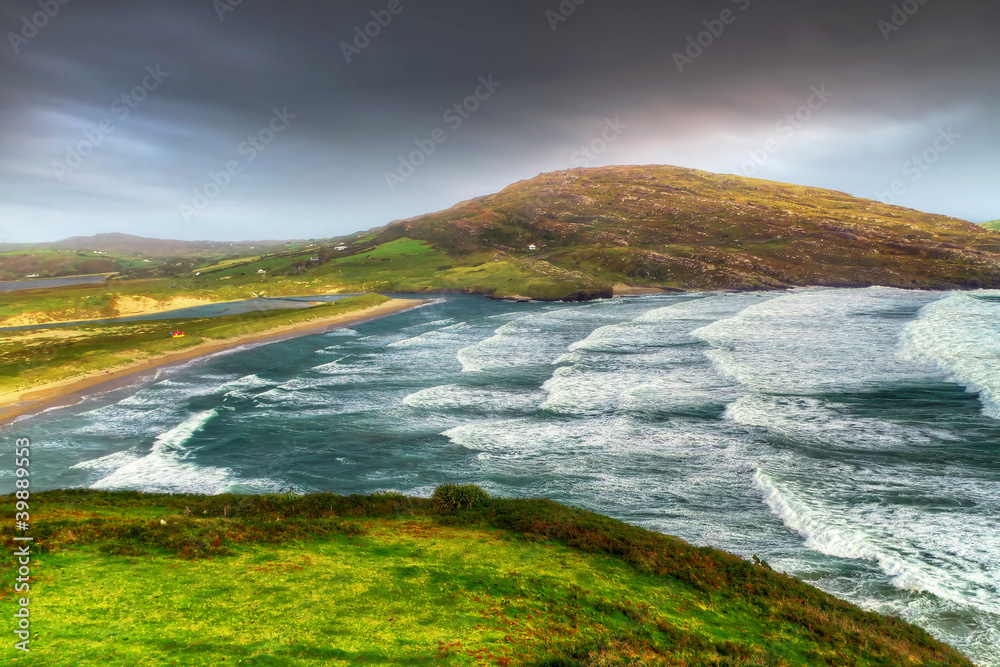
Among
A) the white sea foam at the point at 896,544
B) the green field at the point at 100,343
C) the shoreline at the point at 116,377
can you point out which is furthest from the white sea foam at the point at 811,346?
the green field at the point at 100,343

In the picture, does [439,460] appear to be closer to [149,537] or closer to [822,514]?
[149,537]

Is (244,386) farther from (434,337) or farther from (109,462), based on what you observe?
(434,337)

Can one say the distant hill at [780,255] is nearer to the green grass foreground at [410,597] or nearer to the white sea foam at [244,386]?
the white sea foam at [244,386]

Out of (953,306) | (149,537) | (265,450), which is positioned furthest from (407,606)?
(953,306)

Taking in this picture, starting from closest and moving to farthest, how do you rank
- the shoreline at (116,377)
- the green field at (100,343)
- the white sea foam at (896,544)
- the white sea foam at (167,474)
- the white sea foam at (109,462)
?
the white sea foam at (896,544)
the white sea foam at (167,474)
the white sea foam at (109,462)
the shoreline at (116,377)
the green field at (100,343)

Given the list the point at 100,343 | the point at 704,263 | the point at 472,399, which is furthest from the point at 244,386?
the point at 704,263
